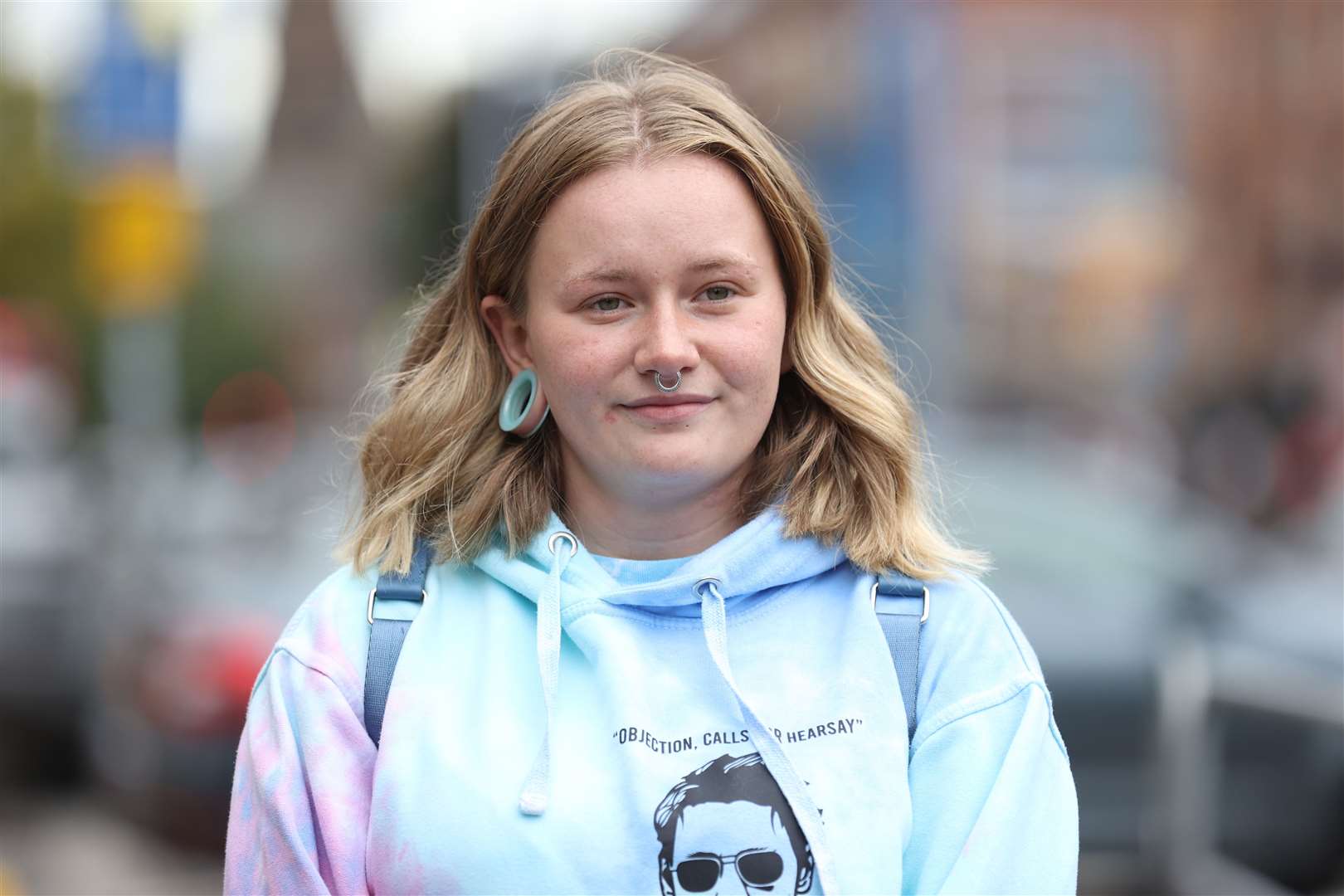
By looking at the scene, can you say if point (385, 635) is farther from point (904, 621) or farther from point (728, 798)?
point (904, 621)

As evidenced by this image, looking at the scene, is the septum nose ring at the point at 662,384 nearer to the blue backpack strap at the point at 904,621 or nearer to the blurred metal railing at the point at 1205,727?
the blue backpack strap at the point at 904,621

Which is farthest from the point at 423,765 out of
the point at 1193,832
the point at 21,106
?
the point at 21,106

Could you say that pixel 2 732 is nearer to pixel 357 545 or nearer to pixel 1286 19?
pixel 357 545

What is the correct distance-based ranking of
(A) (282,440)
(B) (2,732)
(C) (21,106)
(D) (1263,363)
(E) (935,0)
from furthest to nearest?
(C) (21,106), (D) (1263,363), (A) (282,440), (E) (935,0), (B) (2,732)

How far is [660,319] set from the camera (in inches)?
76.3

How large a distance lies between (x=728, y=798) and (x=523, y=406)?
64cm

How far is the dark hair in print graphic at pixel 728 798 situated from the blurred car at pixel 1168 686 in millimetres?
2069

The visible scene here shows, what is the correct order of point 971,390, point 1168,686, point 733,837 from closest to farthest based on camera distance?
point 733,837 < point 1168,686 < point 971,390

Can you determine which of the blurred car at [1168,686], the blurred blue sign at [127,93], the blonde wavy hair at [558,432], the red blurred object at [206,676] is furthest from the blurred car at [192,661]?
the blonde wavy hair at [558,432]

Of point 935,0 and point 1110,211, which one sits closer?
point 935,0

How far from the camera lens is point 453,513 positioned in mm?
2115

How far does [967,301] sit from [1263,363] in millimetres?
5099

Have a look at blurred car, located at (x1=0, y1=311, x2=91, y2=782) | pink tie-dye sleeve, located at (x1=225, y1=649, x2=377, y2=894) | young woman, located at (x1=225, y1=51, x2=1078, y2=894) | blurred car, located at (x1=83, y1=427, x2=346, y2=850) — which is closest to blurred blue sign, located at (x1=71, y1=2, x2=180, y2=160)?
blurred car, located at (x1=83, y1=427, x2=346, y2=850)

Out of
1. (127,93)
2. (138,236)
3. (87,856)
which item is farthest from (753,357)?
(138,236)
